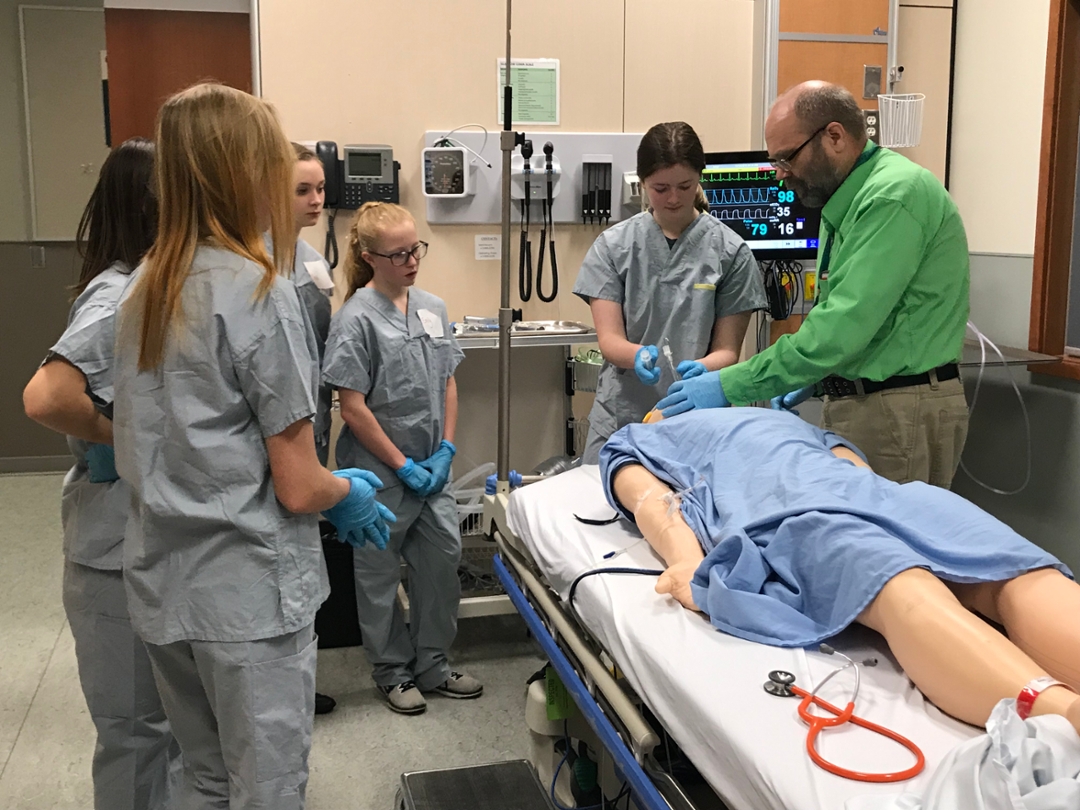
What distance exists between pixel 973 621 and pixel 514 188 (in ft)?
8.99

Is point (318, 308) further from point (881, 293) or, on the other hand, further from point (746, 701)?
point (746, 701)

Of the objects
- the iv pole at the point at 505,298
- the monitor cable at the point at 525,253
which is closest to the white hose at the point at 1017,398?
the iv pole at the point at 505,298

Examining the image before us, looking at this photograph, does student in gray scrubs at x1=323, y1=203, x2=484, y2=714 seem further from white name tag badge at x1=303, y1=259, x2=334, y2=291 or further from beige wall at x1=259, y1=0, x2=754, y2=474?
beige wall at x1=259, y1=0, x2=754, y2=474

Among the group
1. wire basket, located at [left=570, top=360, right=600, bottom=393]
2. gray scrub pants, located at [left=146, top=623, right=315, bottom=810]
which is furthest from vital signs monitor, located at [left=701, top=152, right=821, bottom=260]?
gray scrub pants, located at [left=146, top=623, right=315, bottom=810]

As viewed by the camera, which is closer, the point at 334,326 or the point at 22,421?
the point at 334,326

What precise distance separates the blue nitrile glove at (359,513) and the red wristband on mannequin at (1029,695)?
95 centimetres

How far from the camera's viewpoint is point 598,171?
148 inches

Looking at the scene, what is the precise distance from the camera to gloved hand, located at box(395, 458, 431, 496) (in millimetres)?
2752

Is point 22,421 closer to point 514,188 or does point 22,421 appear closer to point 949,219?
point 514,188

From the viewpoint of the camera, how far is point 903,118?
3.62 metres

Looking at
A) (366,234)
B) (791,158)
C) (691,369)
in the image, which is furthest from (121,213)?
(791,158)

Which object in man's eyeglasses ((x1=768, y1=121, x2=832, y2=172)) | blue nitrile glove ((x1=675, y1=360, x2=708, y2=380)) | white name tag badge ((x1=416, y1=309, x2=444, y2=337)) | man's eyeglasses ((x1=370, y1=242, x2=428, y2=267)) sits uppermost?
man's eyeglasses ((x1=768, y1=121, x2=832, y2=172))

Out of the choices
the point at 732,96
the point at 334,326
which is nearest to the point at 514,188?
the point at 732,96

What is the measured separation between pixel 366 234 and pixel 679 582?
151cm
